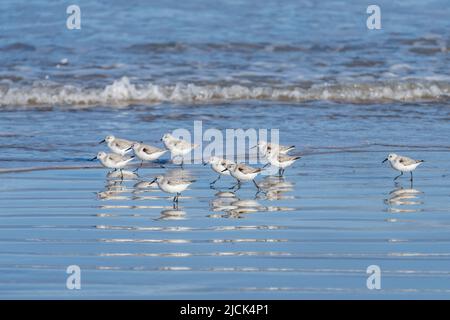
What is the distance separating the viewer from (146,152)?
38.9ft

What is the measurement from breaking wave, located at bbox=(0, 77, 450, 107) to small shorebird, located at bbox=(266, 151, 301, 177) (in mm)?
5749

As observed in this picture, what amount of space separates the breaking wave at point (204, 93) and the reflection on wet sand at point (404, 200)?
6.77m

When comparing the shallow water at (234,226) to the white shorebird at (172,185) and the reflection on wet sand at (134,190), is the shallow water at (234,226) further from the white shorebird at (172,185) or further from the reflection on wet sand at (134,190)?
the white shorebird at (172,185)

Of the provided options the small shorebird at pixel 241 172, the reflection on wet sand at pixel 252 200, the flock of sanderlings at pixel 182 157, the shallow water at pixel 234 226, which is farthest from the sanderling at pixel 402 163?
the small shorebird at pixel 241 172

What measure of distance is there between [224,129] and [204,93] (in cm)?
332

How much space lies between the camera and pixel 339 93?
17.5 metres

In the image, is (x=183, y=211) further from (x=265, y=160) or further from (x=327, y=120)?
(x=327, y=120)

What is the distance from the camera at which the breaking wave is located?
673 inches

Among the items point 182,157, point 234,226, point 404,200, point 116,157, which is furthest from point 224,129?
point 234,226

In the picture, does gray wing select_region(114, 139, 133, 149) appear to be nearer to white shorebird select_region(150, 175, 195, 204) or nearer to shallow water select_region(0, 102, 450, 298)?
shallow water select_region(0, 102, 450, 298)

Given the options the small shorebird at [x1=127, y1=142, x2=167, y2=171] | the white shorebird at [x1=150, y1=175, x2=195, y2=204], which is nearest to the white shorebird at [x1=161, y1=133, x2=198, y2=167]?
the small shorebird at [x1=127, y1=142, x2=167, y2=171]

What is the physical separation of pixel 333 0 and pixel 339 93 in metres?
9.02

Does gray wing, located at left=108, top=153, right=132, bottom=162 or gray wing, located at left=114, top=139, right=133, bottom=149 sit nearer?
gray wing, located at left=108, top=153, right=132, bottom=162

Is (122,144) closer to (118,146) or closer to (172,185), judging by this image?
(118,146)
